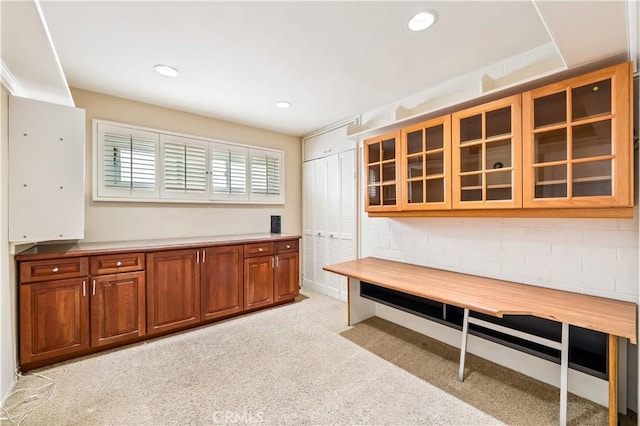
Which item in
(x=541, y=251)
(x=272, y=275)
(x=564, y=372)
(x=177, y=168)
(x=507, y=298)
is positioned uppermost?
(x=177, y=168)

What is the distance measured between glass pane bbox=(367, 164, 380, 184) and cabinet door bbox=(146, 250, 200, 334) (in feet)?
6.57

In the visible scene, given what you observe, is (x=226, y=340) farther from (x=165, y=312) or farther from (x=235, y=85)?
(x=235, y=85)

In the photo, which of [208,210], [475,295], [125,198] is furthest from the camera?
[208,210]

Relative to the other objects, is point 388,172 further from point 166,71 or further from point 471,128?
point 166,71

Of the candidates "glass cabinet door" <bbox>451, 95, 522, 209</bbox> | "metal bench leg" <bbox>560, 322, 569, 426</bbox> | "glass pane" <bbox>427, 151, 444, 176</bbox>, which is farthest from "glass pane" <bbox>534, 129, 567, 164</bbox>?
"metal bench leg" <bbox>560, 322, 569, 426</bbox>

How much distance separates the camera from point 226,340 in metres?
2.70

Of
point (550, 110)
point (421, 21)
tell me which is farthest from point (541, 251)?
point (421, 21)

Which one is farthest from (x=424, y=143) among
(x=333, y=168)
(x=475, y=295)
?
(x=333, y=168)

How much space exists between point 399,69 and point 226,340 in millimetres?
3001

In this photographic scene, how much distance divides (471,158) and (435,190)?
0.38 meters

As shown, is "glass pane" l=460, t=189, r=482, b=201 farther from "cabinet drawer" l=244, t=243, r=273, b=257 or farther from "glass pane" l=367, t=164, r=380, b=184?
"cabinet drawer" l=244, t=243, r=273, b=257

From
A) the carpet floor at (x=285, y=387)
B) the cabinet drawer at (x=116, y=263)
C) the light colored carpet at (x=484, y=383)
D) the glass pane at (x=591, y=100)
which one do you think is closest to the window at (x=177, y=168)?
the cabinet drawer at (x=116, y=263)

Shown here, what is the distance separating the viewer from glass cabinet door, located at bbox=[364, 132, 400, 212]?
2.77m

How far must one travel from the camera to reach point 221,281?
10.2 feet
